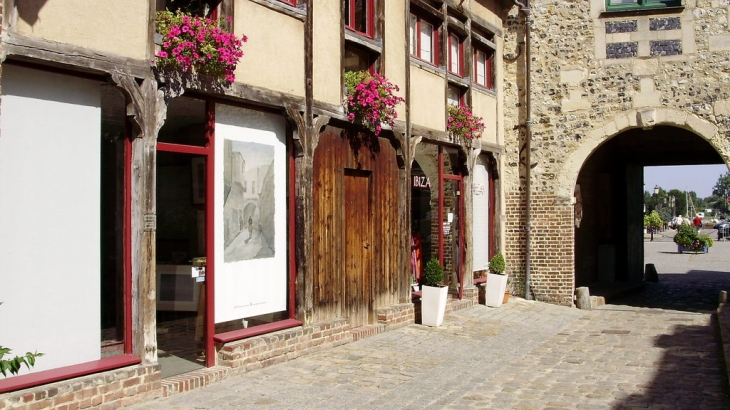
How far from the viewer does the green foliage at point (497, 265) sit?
1355cm

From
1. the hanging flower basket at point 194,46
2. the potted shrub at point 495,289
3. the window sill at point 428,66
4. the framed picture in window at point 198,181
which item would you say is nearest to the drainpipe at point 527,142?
the potted shrub at point 495,289

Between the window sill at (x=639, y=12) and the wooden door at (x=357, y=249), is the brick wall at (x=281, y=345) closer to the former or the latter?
the wooden door at (x=357, y=249)

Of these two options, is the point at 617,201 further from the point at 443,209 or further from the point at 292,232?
the point at 292,232

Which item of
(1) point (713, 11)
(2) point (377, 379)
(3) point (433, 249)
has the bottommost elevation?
(2) point (377, 379)

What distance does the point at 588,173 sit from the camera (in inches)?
723

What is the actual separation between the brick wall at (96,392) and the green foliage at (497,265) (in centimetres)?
852

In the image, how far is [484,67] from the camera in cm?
1443

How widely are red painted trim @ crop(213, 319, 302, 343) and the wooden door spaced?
4.22ft

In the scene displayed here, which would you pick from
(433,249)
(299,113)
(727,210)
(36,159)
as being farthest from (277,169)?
(727,210)

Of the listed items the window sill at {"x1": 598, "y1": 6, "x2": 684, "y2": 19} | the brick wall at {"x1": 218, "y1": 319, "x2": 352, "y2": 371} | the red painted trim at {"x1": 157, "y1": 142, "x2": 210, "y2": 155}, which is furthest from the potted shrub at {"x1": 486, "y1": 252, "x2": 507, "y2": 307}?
the red painted trim at {"x1": 157, "y1": 142, "x2": 210, "y2": 155}

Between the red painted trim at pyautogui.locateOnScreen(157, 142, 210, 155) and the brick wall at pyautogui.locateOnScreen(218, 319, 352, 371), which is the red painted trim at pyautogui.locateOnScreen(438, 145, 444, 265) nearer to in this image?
the brick wall at pyautogui.locateOnScreen(218, 319, 352, 371)

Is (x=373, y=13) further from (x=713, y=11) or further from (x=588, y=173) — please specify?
(x=588, y=173)

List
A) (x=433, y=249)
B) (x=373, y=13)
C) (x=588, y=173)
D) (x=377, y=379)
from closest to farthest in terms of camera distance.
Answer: (x=377, y=379), (x=373, y=13), (x=433, y=249), (x=588, y=173)

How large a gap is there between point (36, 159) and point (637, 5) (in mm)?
11804
